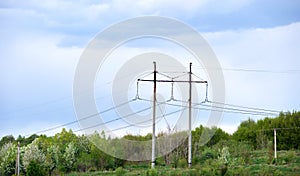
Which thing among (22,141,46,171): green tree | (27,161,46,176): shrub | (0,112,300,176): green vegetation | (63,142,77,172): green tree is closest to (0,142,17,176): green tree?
(0,112,300,176): green vegetation

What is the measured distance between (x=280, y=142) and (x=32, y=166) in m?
20.9

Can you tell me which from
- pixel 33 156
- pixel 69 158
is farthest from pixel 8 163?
pixel 69 158

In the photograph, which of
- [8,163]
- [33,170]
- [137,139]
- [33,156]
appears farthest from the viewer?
[8,163]

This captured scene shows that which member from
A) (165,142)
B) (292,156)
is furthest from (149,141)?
(292,156)

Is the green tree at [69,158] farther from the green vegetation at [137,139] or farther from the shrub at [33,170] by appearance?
the shrub at [33,170]

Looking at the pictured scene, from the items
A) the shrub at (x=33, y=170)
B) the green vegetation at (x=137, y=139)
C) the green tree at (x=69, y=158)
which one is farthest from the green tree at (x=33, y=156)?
the shrub at (x=33, y=170)

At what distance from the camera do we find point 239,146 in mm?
43188

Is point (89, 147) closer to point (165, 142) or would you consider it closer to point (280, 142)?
point (165, 142)

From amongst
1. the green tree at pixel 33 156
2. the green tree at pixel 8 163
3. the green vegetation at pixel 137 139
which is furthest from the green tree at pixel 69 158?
the green tree at pixel 8 163

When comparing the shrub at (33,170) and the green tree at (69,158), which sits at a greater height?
the green tree at (69,158)

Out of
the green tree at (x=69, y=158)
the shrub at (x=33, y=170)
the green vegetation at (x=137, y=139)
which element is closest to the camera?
the shrub at (x=33, y=170)

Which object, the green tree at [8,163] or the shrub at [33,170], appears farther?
the green tree at [8,163]

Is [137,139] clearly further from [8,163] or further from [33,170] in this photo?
[33,170]

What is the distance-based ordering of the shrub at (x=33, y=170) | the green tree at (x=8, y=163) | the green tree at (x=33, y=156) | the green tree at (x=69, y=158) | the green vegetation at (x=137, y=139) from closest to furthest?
the shrub at (x=33, y=170) → the green vegetation at (x=137, y=139) → the green tree at (x=33, y=156) → the green tree at (x=69, y=158) → the green tree at (x=8, y=163)
